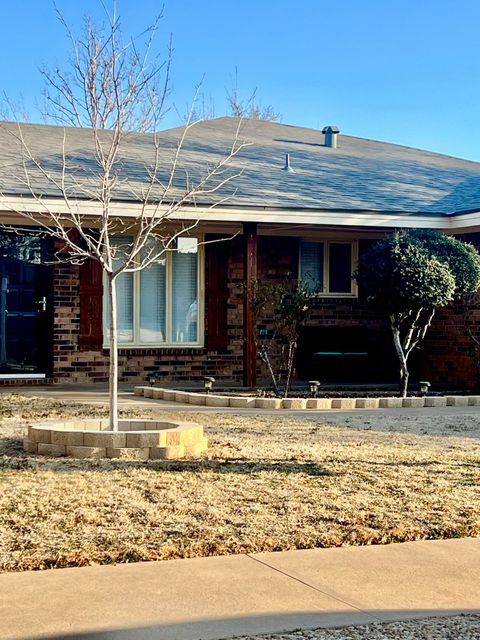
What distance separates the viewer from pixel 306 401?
42.1 ft

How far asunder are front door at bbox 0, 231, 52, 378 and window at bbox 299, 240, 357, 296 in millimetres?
4524

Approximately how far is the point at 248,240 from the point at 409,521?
29.1ft

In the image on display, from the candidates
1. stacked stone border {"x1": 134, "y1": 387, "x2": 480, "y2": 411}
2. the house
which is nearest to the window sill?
the house

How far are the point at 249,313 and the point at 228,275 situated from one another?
102 inches

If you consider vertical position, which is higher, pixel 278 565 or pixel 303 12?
pixel 303 12

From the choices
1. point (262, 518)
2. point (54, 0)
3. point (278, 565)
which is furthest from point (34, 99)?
point (278, 565)

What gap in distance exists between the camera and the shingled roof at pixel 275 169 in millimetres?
14766

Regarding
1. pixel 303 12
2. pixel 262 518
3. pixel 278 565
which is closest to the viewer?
pixel 278 565

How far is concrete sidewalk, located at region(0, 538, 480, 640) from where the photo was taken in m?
4.36

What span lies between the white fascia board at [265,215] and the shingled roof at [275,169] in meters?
0.11

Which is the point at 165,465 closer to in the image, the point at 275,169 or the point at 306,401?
the point at 306,401

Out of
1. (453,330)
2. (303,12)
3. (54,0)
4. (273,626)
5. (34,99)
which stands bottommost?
(273,626)

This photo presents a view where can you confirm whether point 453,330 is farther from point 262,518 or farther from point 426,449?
point 262,518

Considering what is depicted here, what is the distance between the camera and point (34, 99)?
12.4m
